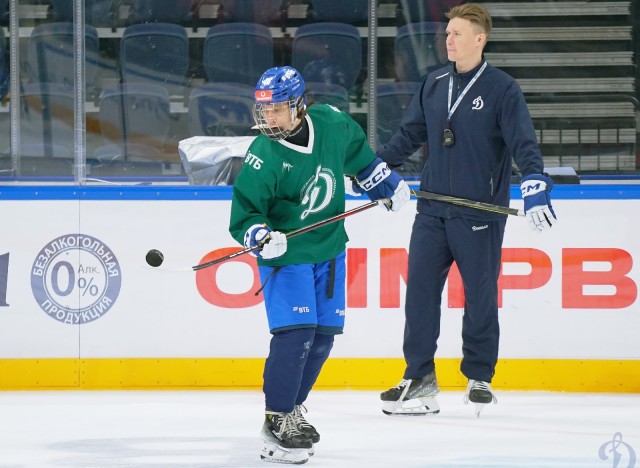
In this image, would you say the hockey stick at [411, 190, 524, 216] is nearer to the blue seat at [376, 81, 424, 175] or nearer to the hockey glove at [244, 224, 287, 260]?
the blue seat at [376, 81, 424, 175]

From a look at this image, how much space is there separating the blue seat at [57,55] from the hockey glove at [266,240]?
174 centimetres

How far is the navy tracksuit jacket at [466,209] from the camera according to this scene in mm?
4254

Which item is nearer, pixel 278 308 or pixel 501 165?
pixel 278 308

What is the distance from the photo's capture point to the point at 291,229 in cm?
365

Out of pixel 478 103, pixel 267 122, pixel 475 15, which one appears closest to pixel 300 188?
pixel 267 122

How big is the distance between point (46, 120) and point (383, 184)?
5.44ft

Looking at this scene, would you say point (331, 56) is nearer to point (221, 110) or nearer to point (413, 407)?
point (221, 110)

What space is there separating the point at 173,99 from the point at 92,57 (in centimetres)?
36

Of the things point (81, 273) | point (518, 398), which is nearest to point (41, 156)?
point (81, 273)

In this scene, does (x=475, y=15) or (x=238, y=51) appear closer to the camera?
(x=475, y=15)

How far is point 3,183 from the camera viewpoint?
193 inches

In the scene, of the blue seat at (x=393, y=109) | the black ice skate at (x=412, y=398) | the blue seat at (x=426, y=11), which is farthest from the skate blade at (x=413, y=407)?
the blue seat at (x=426, y=11)

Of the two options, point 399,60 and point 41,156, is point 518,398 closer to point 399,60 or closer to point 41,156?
point 399,60

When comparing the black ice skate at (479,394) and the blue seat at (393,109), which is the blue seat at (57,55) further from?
the black ice skate at (479,394)
